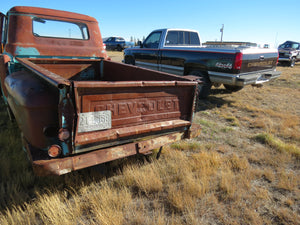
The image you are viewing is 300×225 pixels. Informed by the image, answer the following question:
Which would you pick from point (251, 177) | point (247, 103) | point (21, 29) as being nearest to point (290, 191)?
point (251, 177)

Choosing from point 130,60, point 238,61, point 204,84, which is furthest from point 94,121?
point 130,60

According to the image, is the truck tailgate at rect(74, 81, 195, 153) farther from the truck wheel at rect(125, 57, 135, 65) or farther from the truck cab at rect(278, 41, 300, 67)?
the truck cab at rect(278, 41, 300, 67)

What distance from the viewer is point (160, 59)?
23.0 ft

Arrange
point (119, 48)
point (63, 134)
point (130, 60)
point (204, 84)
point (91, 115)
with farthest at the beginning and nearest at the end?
point (119, 48) → point (130, 60) → point (204, 84) → point (91, 115) → point (63, 134)

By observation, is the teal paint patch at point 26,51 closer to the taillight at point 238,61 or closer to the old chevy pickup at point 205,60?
the old chevy pickup at point 205,60

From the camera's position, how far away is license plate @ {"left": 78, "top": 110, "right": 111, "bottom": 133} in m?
1.90

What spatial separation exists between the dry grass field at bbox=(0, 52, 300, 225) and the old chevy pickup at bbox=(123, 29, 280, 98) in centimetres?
203

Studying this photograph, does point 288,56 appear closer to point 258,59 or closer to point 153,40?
point 258,59

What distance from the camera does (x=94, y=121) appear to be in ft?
Result: 6.47

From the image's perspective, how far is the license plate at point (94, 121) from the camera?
6.24 feet

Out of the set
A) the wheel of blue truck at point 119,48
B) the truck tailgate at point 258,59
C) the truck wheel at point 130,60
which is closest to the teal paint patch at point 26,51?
the truck tailgate at point 258,59

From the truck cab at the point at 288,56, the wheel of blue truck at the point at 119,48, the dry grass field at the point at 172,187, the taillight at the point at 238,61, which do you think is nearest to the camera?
the dry grass field at the point at 172,187

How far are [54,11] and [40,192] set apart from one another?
11.1ft

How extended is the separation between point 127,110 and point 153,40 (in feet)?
18.7
